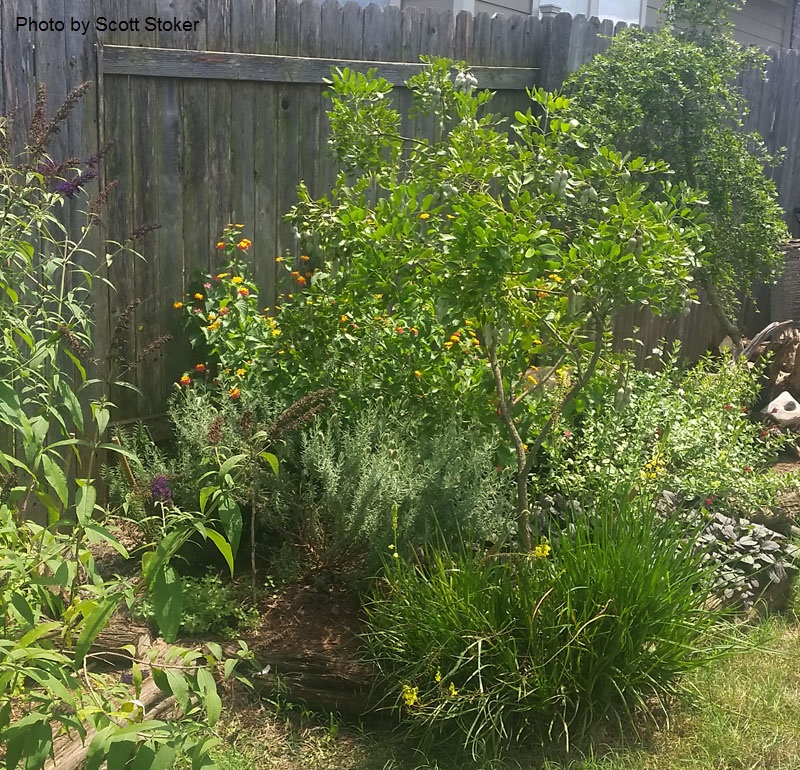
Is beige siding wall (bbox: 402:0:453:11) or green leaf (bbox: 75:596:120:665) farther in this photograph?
beige siding wall (bbox: 402:0:453:11)

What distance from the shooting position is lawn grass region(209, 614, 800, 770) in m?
2.96

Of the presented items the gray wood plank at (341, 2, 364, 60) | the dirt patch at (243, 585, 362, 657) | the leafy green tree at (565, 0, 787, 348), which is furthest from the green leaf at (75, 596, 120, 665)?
the leafy green tree at (565, 0, 787, 348)

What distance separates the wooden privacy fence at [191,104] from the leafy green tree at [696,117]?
0.91m

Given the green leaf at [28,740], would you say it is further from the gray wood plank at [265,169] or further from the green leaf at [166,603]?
the gray wood plank at [265,169]

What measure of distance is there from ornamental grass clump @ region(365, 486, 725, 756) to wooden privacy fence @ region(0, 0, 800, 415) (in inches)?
78.1

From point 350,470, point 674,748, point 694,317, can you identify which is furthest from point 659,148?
point 674,748

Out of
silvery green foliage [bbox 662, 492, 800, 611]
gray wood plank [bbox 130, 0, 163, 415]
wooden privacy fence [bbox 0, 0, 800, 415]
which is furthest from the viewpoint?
gray wood plank [bbox 130, 0, 163, 415]

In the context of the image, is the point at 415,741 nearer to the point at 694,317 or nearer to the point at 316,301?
the point at 316,301

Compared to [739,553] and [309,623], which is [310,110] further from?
[739,553]

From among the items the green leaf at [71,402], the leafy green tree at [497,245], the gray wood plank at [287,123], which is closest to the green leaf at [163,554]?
the green leaf at [71,402]

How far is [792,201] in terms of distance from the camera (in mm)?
8547

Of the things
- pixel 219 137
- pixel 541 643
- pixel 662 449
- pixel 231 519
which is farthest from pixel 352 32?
pixel 231 519

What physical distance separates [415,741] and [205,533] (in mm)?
1474

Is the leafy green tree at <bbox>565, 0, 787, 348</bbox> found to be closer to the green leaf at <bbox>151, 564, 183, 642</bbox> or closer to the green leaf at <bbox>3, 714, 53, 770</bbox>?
the green leaf at <bbox>151, 564, 183, 642</bbox>
